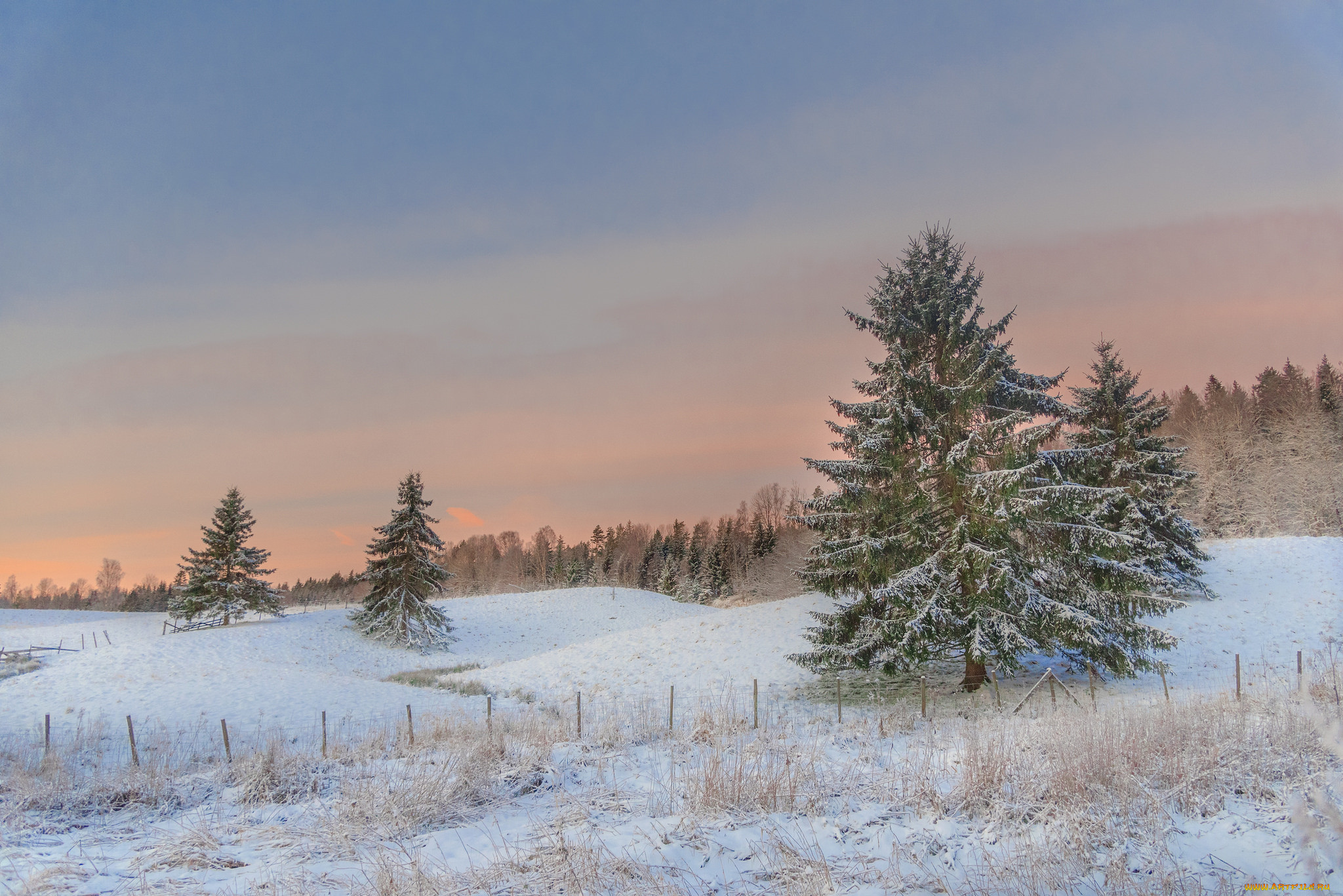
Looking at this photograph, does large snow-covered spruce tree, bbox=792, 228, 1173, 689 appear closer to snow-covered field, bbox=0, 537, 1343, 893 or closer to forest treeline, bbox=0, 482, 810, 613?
snow-covered field, bbox=0, 537, 1343, 893

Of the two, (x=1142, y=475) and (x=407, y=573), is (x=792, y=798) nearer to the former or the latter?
(x=1142, y=475)

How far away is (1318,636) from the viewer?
72.9 feet

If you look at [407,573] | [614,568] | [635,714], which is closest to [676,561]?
[614,568]

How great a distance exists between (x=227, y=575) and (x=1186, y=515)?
6982cm

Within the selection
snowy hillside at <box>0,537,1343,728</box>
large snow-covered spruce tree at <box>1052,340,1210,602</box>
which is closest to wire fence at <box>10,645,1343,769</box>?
snowy hillside at <box>0,537,1343,728</box>

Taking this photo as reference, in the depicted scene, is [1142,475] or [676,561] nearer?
[1142,475]

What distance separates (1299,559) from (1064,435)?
24459 mm

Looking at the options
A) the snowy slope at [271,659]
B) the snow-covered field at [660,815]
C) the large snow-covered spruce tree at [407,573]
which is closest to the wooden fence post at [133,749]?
the snow-covered field at [660,815]

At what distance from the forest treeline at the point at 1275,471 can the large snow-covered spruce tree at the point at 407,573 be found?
53.0m

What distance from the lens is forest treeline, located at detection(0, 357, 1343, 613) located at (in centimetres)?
4741

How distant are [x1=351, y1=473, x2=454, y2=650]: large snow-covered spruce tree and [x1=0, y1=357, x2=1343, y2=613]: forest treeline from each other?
1891 mm

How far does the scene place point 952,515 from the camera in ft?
55.7

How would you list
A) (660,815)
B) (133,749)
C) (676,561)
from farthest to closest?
(676,561), (133,749), (660,815)

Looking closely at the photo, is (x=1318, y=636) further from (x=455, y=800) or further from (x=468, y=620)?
(x=468, y=620)
